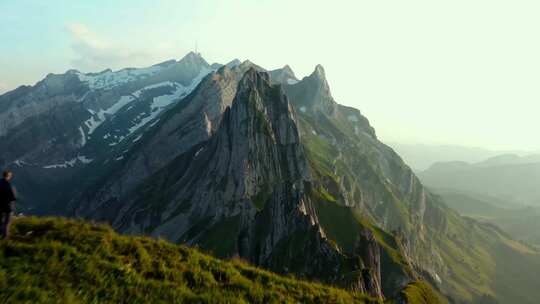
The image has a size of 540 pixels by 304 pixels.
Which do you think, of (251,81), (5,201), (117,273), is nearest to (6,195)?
(5,201)

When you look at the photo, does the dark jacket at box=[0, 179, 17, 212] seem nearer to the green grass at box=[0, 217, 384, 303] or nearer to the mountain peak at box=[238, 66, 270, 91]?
the green grass at box=[0, 217, 384, 303]

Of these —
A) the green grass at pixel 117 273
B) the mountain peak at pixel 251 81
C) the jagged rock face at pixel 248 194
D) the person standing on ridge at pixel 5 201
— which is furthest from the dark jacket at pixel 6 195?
the mountain peak at pixel 251 81

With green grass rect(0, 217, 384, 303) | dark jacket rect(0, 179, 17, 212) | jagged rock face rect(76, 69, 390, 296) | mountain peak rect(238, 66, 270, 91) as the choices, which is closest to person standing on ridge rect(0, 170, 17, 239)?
dark jacket rect(0, 179, 17, 212)

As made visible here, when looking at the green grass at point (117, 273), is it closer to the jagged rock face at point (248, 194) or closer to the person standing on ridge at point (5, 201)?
the person standing on ridge at point (5, 201)

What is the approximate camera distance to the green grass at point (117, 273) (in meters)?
19.1

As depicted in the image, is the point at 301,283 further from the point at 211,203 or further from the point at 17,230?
the point at 211,203

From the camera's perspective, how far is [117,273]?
843 inches

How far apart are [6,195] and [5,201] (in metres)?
0.39

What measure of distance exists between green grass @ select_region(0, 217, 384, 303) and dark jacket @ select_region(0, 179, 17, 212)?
1557mm

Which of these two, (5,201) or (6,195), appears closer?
(5,201)

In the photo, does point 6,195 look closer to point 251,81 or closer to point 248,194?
point 248,194

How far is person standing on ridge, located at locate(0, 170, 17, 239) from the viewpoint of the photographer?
21344 millimetres

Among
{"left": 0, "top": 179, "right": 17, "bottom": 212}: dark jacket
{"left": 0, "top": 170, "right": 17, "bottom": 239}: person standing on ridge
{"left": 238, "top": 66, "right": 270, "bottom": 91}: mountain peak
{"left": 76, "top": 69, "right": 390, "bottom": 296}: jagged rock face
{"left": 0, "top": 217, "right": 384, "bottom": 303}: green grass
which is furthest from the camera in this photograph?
{"left": 238, "top": 66, "right": 270, "bottom": 91}: mountain peak

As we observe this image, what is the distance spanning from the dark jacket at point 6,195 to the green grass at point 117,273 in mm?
1557
